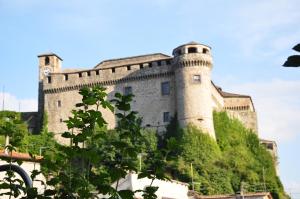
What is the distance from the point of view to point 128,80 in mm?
53156

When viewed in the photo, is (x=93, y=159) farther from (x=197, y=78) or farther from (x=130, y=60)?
(x=130, y=60)

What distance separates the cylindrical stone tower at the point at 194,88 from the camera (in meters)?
49.5

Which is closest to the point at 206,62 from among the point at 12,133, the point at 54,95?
the point at 54,95

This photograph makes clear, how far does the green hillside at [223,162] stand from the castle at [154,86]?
1.26 meters

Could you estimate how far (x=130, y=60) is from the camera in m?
58.4

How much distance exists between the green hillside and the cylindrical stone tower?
101 centimetres

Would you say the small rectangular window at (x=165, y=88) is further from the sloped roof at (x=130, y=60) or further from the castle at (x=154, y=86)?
the sloped roof at (x=130, y=60)

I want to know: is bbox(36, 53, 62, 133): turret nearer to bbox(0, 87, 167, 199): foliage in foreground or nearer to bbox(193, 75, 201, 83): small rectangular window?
bbox(193, 75, 201, 83): small rectangular window

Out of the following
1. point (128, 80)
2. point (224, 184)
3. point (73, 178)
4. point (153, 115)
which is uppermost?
point (128, 80)

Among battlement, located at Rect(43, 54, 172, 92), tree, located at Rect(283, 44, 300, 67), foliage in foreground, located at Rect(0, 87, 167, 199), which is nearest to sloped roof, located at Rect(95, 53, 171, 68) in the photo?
battlement, located at Rect(43, 54, 172, 92)

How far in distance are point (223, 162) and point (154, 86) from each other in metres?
9.89

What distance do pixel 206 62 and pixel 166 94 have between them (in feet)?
15.8

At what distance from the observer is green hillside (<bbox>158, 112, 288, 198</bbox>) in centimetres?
4550

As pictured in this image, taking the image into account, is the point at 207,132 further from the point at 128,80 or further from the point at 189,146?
the point at 128,80
